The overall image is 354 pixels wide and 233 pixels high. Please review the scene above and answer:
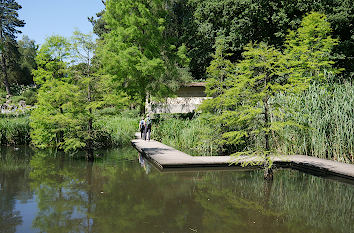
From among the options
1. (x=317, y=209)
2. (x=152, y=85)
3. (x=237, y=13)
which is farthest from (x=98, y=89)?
(x=237, y=13)

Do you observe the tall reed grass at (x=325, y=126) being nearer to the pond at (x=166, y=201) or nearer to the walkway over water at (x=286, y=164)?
the walkway over water at (x=286, y=164)

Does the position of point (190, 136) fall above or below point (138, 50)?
below

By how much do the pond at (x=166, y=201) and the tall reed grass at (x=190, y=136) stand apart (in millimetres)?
2961

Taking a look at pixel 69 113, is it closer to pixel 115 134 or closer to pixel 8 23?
pixel 115 134

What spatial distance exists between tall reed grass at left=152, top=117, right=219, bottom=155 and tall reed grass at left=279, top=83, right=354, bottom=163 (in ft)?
9.18

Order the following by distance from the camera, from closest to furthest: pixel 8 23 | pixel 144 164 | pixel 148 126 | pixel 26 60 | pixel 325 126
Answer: pixel 325 126 < pixel 144 164 < pixel 148 126 < pixel 8 23 < pixel 26 60

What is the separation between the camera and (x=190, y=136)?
14406 mm

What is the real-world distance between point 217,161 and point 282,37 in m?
17.7

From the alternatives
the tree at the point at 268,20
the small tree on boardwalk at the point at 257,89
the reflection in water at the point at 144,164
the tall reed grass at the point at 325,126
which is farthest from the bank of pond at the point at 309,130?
the tree at the point at 268,20

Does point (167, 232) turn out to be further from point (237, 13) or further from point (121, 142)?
point (237, 13)

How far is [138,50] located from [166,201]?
17913 mm

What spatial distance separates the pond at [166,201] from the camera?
4.71m

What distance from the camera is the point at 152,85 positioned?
22422 mm

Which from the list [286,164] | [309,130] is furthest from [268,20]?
[286,164]
